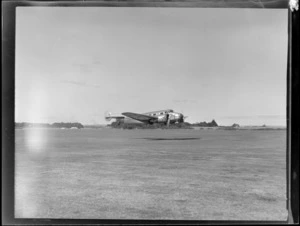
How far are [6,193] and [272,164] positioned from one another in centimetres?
729

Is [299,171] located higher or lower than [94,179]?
higher

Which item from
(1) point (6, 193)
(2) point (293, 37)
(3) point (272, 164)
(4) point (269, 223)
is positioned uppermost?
(2) point (293, 37)

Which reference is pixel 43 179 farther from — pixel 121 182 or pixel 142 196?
pixel 142 196

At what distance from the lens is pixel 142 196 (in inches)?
178

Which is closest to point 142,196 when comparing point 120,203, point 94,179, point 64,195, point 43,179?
point 120,203

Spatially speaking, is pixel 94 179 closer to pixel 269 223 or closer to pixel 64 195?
pixel 64 195

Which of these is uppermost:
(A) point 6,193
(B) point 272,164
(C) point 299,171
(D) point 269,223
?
(C) point 299,171

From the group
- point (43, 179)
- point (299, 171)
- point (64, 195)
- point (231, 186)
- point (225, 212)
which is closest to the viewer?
point (299, 171)

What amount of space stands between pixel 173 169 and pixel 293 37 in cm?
545

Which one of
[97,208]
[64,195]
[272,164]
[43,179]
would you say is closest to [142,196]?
[97,208]

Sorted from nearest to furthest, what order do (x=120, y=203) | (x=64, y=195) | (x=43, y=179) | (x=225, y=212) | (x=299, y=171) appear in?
(x=299, y=171), (x=225, y=212), (x=120, y=203), (x=64, y=195), (x=43, y=179)

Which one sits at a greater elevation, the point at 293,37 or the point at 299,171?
the point at 293,37

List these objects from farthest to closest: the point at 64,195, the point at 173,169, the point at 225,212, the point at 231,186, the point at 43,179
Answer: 1. the point at 173,169
2. the point at 43,179
3. the point at 231,186
4. the point at 64,195
5. the point at 225,212

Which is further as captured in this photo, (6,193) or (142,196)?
(142,196)
